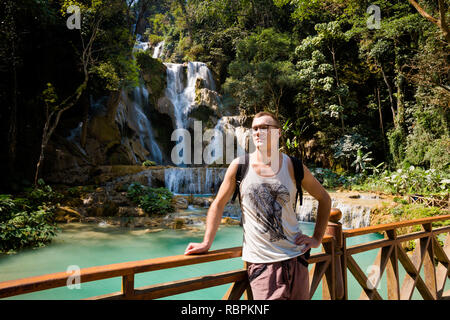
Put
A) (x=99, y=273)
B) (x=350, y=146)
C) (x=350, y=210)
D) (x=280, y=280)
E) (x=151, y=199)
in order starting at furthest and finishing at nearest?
(x=350, y=146) < (x=151, y=199) < (x=350, y=210) < (x=280, y=280) < (x=99, y=273)

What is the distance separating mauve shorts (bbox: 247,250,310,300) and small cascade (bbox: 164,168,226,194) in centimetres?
1271

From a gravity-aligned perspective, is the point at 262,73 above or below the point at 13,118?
above

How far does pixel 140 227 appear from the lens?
866 centimetres

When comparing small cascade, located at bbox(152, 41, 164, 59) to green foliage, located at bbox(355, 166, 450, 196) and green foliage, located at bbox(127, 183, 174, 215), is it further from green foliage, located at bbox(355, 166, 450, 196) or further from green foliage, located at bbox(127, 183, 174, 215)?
green foliage, located at bbox(355, 166, 450, 196)

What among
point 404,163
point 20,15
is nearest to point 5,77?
point 20,15

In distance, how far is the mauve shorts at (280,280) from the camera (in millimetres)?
1424

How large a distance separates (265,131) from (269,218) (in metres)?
0.48

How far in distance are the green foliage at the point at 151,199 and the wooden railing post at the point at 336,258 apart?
331 inches

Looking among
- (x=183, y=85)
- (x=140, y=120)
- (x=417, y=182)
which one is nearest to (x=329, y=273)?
(x=417, y=182)

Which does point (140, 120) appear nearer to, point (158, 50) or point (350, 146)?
point (350, 146)

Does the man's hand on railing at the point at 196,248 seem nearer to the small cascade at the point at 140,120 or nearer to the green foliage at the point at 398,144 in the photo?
the green foliage at the point at 398,144

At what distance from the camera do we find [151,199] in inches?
408

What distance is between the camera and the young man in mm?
1452

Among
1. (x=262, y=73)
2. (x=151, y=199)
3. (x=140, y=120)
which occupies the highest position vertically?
(x=262, y=73)
